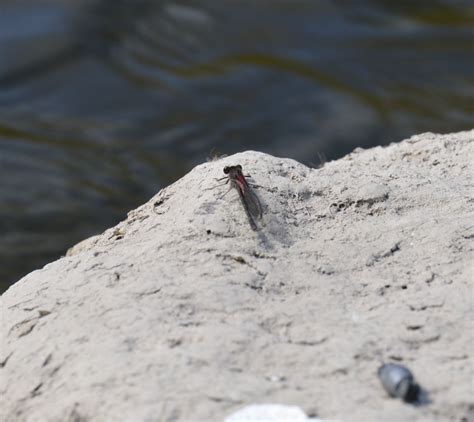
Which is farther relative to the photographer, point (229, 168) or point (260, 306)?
point (229, 168)

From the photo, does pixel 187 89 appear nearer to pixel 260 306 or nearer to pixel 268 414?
pixel 260 306

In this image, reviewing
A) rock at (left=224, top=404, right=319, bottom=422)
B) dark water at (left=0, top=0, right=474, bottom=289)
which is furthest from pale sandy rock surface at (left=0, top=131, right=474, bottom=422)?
dark water at (left=0, top=0, right=474, bottom=289)

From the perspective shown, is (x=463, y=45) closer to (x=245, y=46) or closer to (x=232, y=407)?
(x=245, y=46)

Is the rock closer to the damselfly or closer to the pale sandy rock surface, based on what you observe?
the pale sandy rock surface

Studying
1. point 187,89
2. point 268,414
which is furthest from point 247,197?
point 187,89

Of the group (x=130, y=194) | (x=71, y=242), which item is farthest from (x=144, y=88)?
(x=71, y=242)

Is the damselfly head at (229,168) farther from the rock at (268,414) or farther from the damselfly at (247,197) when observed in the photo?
the rock at (268,414)
